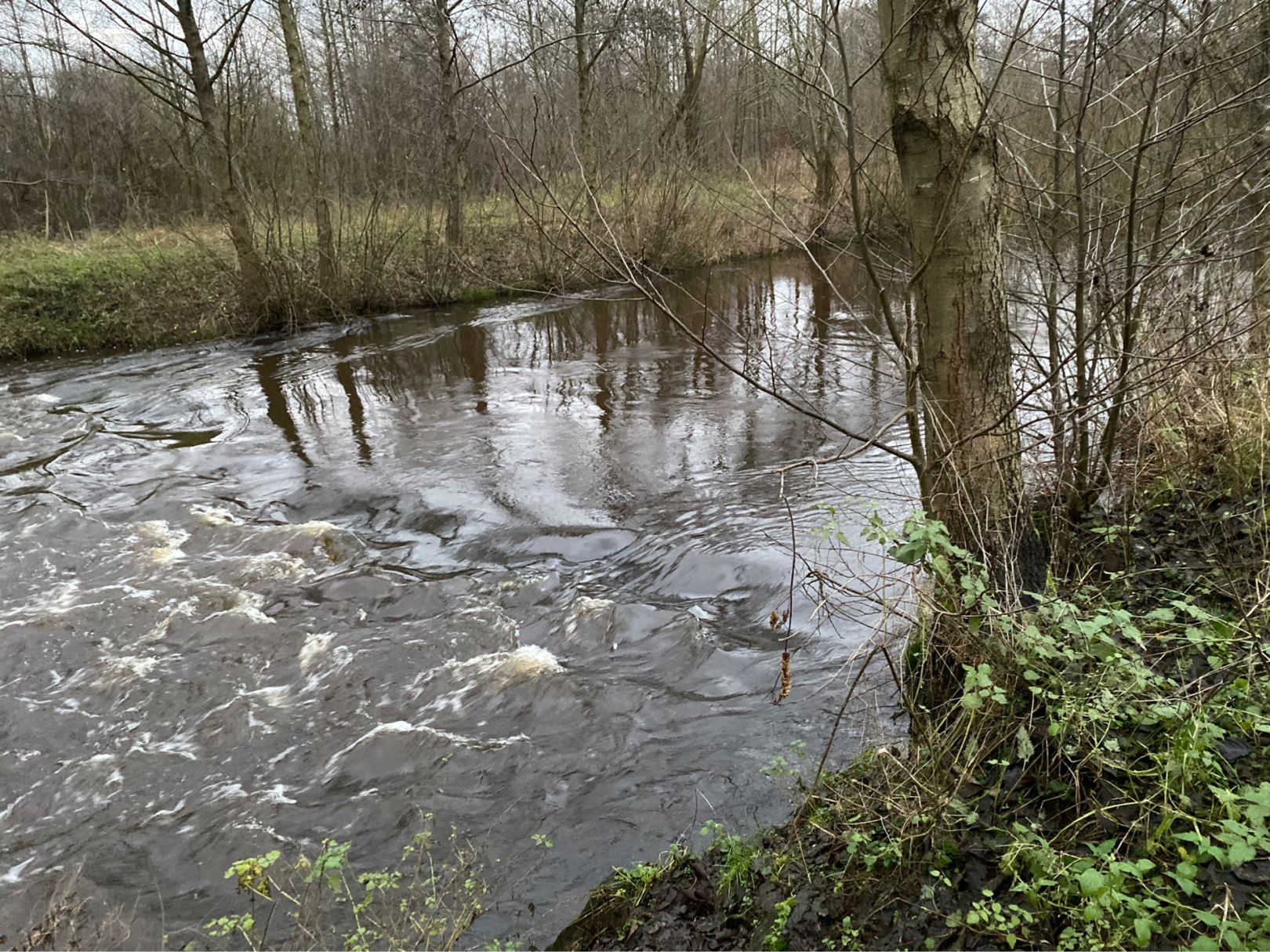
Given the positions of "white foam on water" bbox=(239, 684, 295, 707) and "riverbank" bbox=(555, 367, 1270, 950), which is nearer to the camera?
"riverbank" bbox=(555, 367, 1270, 950)

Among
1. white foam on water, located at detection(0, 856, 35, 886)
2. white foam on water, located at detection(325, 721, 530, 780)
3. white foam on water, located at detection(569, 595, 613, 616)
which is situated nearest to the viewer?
white foam on water, located at detection(0, 856, 35, 886)

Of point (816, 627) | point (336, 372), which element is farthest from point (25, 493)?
point (816, 627)

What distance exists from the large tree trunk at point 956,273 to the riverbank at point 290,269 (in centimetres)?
828

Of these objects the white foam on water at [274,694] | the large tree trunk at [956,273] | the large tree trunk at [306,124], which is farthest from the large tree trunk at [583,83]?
the large tree trunk at [956,273]

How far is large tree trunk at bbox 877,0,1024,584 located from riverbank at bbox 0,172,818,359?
8282mm

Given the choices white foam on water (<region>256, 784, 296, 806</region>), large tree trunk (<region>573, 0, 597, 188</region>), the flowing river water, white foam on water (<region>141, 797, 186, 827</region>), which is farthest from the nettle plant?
large tree trunk (<region>573, 0, 597, 188</region>)

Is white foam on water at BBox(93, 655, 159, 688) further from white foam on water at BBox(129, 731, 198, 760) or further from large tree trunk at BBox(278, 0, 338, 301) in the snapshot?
large tree trunk at BBox(278, 0, 338, 301)

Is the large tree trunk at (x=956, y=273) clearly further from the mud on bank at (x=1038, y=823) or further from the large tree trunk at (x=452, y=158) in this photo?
the large tree trunk at (x=452, y=158)

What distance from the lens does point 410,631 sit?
201 inches

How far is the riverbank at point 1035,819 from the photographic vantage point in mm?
2105

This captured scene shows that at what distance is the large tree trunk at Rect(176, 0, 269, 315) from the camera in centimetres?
1215

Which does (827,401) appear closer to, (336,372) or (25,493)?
(336,372)

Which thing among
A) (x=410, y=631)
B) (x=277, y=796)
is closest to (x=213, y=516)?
(x=410, y=631)

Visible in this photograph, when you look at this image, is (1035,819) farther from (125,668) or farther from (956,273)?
(125,668)
